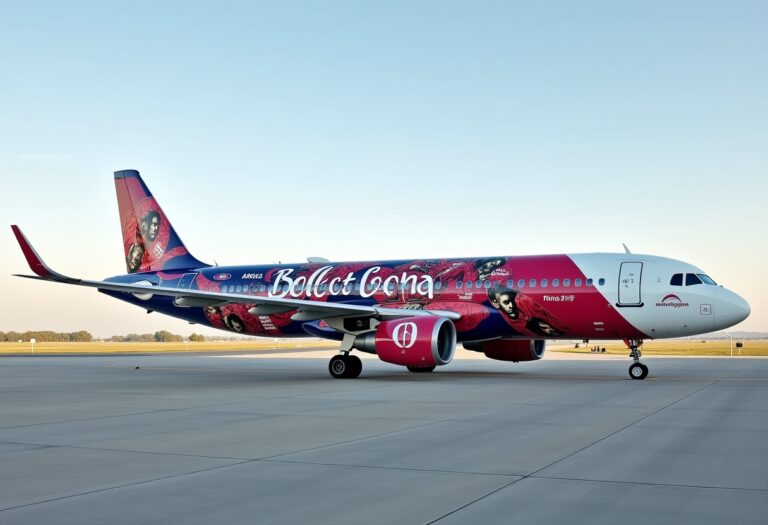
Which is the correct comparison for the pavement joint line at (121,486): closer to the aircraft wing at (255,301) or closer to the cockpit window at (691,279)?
the aircraft wing at (255,301)

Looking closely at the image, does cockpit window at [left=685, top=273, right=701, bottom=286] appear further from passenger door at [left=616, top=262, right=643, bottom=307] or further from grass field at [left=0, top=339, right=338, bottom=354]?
grass field at [left=0, top=339, right=338, bottom=354]

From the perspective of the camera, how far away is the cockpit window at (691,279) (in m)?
19.3

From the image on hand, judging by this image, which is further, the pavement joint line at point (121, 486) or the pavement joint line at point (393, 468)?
the pavement joint line at point (393, 468)

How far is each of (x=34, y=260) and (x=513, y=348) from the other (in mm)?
13913

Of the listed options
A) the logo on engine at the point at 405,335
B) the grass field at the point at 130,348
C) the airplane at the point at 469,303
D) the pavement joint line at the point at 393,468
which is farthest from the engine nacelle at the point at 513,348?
the grass field at the point at 130,348

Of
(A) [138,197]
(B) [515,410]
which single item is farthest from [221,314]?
(B) [515,410]

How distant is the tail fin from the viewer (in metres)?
28.8

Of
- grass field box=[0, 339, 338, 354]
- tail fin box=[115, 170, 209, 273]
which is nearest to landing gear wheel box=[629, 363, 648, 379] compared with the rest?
tail fin box=[115, 170, 209, 273]

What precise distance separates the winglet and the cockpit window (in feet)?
51.1

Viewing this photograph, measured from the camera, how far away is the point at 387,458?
7504 mm

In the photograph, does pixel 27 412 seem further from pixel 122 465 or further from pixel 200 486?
pixel 200 486

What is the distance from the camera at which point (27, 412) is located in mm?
12211

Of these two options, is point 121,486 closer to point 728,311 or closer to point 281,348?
point 728,311

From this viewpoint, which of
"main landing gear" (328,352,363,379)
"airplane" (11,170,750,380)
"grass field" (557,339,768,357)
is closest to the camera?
"airplane" (11,170,750,380)
